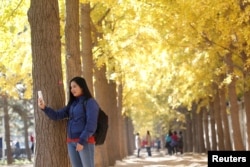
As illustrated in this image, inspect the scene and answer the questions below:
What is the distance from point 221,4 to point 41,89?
6.95 m

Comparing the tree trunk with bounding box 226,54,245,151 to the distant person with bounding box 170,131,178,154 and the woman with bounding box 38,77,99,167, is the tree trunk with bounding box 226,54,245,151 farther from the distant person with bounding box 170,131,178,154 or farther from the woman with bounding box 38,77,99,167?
the distant person with bounding box 170,131,178,154

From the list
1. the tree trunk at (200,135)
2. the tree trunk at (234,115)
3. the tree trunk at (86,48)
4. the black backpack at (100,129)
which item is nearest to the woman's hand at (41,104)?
the black backpack at (100,129)

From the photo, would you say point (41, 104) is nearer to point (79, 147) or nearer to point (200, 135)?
point (79, 147)

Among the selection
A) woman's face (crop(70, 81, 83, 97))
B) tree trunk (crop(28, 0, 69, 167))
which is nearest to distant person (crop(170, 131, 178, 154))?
tree trunk (crop(28, 0, 69, 167))

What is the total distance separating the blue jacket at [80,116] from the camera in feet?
23.4

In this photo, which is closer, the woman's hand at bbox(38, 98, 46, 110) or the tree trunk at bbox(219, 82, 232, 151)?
the woman's hand at bbox(38, 98, 46, 110)

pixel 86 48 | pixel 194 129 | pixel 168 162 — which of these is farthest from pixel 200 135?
pixel 86 48

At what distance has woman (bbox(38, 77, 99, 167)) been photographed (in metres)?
7.14

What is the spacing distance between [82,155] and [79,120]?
0.50 m

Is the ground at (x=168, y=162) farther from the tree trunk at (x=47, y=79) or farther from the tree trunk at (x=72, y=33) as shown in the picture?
the tree trunk at (x=47, y=79)

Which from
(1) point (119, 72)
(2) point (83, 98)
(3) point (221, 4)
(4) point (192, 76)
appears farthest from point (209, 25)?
(2) point (83, 98)

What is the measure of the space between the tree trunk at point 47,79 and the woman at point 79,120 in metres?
0.26

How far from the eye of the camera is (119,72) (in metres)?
23.5

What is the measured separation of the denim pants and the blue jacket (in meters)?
0.12
